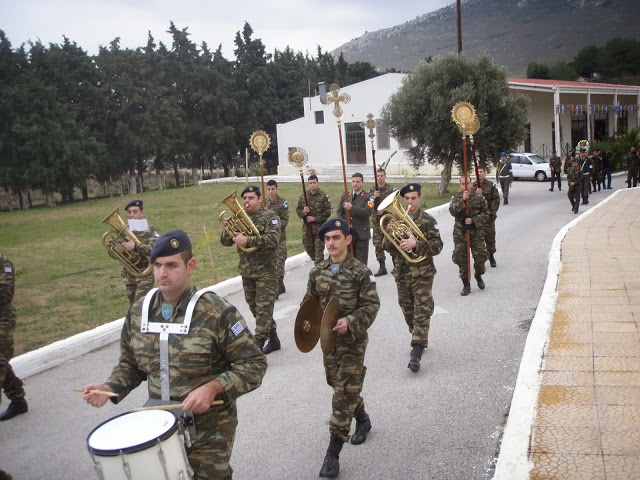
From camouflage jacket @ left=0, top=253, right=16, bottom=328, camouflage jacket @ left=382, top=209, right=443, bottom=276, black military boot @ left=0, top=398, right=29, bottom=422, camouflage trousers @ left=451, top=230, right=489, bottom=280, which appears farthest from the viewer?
camouflage trousers @ left=451, top=230, right=489, bottom=280

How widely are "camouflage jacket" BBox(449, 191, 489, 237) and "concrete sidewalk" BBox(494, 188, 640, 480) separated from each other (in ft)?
4.89

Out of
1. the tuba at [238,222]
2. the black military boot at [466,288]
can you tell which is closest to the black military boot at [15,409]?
the tuba at [238,222]

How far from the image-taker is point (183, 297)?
353cm

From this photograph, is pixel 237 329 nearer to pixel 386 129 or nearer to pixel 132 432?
pixel 132 432

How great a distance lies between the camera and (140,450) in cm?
289

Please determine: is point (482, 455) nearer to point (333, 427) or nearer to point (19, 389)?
point (333, 427)

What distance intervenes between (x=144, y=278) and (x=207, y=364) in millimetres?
5100

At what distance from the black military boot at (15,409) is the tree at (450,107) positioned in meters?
21.1

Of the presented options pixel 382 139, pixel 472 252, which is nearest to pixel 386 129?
pixel 382 139

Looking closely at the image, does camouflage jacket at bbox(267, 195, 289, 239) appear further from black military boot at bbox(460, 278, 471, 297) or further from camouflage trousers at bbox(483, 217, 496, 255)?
camouflage trousers at bbox(483, 217, 496, 255)

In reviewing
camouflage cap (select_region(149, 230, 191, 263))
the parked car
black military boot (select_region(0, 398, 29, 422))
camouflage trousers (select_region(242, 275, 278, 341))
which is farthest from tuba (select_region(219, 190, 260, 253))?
the parked car

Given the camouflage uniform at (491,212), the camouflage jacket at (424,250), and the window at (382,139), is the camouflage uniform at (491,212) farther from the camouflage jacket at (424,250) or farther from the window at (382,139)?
the window at (382,139)

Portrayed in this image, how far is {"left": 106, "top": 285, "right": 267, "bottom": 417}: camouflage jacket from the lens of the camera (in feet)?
11.2

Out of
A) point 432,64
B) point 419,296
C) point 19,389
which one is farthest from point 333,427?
point 432,64
